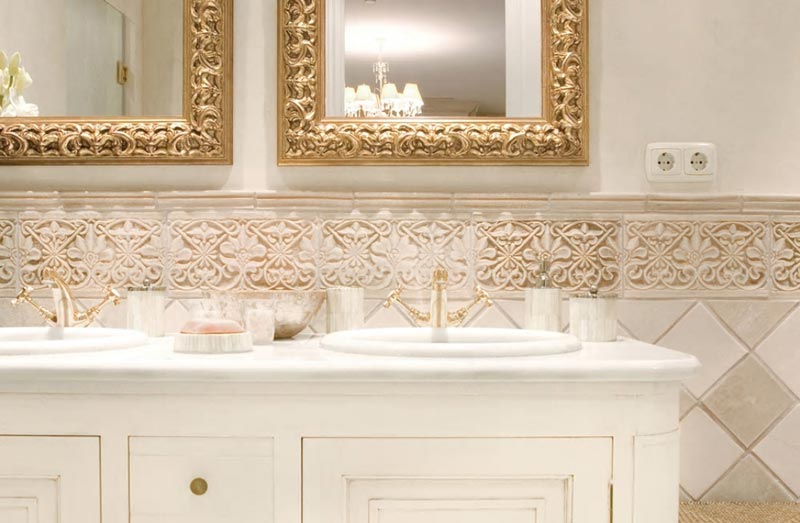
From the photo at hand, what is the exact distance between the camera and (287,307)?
1325 millimetres

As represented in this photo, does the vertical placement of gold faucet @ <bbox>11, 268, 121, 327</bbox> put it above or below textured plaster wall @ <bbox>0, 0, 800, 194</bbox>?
below

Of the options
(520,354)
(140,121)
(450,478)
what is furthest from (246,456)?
(140,121)

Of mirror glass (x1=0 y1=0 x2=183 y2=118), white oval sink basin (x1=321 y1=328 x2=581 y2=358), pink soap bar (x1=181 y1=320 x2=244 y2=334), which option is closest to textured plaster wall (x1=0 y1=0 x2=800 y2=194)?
mirror glass (x1=0 y1=0 x2=183 y2=118)

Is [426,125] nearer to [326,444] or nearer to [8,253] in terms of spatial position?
[326,444]

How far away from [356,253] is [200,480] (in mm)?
626

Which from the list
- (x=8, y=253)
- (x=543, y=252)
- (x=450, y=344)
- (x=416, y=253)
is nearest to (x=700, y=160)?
(x=543, y=252)

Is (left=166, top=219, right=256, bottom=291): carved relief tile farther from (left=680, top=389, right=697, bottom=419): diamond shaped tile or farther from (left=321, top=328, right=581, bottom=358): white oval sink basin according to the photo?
(left=680, top=389, right=697, bottom=419): diamond shaped tile

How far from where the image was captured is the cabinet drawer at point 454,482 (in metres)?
0.99

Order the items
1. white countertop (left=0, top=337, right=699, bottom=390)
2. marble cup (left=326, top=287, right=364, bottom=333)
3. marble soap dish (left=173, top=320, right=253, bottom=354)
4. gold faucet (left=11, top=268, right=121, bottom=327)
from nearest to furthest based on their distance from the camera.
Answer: white countertop (left=0, top=337, right=699, bottom=390) → marble soap dish (left=173, top=320, right=253, bottom=354) → gold faucet (left=11, top=268, right=121, bottom=327) → marble cup (left=326, top=287, right=364, bottom=333)

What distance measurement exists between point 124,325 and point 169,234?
213 millimetres

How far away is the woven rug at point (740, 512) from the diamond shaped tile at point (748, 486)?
2 centimetres

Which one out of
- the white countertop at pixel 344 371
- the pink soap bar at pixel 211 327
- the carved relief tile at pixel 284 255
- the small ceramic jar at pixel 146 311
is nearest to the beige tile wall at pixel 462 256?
the carved relief tile at pixel 284 255

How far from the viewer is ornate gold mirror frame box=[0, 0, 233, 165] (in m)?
1.49

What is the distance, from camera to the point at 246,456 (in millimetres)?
995
